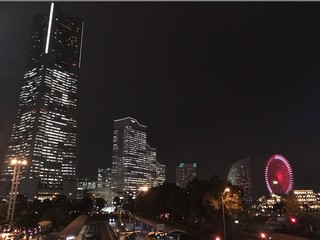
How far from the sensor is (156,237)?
3297 centimetres

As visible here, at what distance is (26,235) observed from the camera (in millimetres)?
37969

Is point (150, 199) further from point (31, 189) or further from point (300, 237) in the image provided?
point (31, 189)

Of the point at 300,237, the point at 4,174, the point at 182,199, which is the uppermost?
the point at 4,174

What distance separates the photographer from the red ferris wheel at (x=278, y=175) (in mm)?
66500

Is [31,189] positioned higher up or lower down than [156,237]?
higher up

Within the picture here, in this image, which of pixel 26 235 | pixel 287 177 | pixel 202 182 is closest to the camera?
pixel 26 235

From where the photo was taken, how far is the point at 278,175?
6956 centimetres

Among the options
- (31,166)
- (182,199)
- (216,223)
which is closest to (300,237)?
(216,223)

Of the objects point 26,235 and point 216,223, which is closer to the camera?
point 26,235

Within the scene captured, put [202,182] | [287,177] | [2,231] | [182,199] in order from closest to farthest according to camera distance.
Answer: [2,231], [202,182], [182,199], [287,177]

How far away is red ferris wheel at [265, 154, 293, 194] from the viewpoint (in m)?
66.5

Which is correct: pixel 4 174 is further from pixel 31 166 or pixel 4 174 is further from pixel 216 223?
pixel 216 223

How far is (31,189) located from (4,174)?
138ft

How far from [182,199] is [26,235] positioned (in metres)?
27.7
